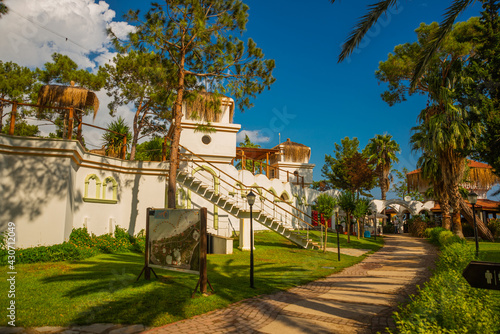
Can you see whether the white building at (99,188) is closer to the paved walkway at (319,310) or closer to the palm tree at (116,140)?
the palm tree at (116,140)

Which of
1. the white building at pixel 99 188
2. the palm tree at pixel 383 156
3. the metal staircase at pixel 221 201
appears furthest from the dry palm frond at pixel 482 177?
the metal staircase at pixel 221 201

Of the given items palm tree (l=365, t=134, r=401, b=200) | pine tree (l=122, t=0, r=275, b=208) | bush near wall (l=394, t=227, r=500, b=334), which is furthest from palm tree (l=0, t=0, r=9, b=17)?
palm tree (l=365, t=134, r=401, b=200)

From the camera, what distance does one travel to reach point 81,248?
517 inches

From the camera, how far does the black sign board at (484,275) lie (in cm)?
284

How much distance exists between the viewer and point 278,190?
88.8ft

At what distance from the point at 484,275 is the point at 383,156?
40.6m

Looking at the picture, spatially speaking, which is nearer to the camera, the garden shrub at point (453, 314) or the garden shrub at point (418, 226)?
the garden shrub at point (453, 314)

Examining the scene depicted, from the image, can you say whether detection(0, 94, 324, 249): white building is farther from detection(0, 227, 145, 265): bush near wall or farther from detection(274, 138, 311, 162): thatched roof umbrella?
detection(274, 138, 311, 162): thatched roof umbrella

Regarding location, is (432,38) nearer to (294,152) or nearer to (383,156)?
(294,152)

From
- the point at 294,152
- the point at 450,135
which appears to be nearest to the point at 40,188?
the point at 450,135

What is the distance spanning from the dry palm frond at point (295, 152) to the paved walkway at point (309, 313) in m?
26.0

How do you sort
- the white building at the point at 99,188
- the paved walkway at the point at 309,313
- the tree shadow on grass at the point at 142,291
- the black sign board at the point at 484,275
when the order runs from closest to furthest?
1. the black sign board at the point at 484,275
2. the paved walkway at the point at 309,313
3. the tree shadow on grass at the point at 142,291
4. the white building at the point at 99,188

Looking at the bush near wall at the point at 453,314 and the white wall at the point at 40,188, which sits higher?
the white wall at the point at 40,188

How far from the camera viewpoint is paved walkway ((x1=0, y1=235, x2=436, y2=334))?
5727 mm
